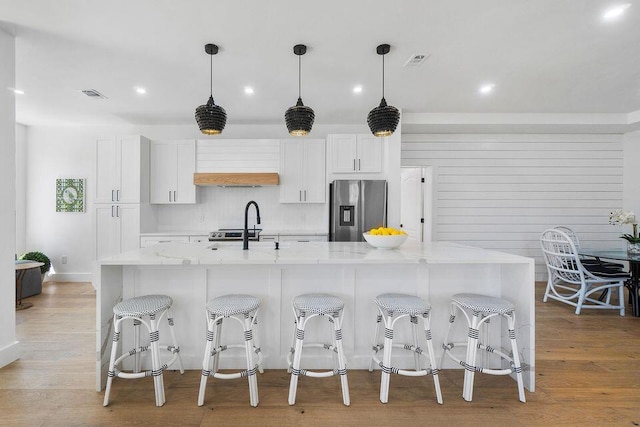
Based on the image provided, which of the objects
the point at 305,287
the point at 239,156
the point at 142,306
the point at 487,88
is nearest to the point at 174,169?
the point at 239,156

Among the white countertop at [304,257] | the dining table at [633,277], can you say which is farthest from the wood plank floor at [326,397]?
the dining table at [633,277]

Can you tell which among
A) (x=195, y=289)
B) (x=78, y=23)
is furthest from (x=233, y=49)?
(x=195, y=289)

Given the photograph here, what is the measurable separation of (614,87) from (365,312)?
3964 millimetres

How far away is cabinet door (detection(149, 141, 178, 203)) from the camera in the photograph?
4594 mm

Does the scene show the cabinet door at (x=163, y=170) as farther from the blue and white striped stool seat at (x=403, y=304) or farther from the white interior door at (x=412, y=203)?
the white interior door at (x=412, y=203)

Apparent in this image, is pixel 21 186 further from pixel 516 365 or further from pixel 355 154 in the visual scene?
pixel 516 365

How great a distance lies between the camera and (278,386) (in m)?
2.03

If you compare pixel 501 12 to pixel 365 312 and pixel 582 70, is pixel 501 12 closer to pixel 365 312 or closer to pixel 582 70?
pixel 582 70

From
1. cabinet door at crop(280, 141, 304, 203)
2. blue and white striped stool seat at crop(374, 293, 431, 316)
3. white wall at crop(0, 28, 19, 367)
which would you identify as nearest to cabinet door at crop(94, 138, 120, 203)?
white wall at crop(0, 28, 19, 367)

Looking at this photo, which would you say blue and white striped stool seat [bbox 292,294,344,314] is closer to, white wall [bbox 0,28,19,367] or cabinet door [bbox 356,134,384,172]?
white wall [bbox 0,28,19,367]

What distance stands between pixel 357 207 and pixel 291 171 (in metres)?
1.19

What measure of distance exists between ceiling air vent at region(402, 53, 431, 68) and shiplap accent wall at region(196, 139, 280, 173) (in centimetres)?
231

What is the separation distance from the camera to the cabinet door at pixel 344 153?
439 cm

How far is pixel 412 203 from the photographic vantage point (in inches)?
212
